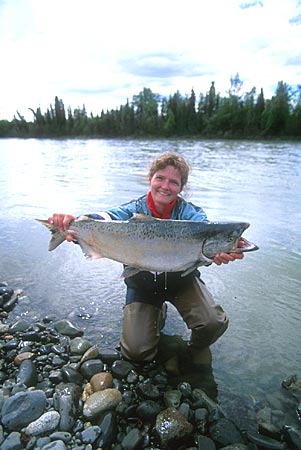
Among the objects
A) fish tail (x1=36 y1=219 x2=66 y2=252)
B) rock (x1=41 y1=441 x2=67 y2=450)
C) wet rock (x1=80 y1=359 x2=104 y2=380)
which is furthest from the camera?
fish tail (x1=36 y1=219 x2=66 y2=252)

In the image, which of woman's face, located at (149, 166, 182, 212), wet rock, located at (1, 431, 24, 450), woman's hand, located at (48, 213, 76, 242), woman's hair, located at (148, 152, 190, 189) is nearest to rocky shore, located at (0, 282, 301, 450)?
wet rock, located at (1, 431, 24, 450)

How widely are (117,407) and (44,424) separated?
26.5 inches

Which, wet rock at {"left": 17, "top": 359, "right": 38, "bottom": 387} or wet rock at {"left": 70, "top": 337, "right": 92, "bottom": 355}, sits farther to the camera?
wet rock at {"left": 70, "top": 337, "right": 92, "bottom": 355}

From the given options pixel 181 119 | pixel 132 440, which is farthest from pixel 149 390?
pixel 181 119

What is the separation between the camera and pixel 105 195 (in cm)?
1302

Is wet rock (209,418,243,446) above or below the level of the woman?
below

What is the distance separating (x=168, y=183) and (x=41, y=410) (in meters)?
2.69

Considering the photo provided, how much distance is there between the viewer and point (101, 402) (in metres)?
3.37

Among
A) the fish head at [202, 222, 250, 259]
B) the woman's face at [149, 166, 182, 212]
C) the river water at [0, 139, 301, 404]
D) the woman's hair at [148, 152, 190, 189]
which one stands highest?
the woman's hair at [148, 152, 190, 189]

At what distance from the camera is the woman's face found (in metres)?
4.22

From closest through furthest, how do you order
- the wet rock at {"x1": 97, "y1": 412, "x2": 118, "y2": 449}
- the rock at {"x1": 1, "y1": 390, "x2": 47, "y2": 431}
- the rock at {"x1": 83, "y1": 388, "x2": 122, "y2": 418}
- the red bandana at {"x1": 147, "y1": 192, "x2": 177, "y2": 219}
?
the wet rock at {"x1": 97, "y1": 412, "x2": 118, "y2": 449}
the rock at {"x1": 1, "y1": 390, "x2": 47, "y2": 431}
the rock at {"x1": 83, "y1": 388, "x2": 122, "y2": 418}
the red bandana at {"x1": 147, "y1": 192, "x2": 177, "y2": 219}

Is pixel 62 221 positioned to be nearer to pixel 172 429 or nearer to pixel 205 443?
pixel 172 429

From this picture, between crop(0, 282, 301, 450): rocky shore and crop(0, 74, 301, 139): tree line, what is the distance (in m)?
70.3

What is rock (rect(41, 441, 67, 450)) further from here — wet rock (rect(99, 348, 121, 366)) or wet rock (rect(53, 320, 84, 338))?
wet rock (rect(53, 320, 84, 338))
